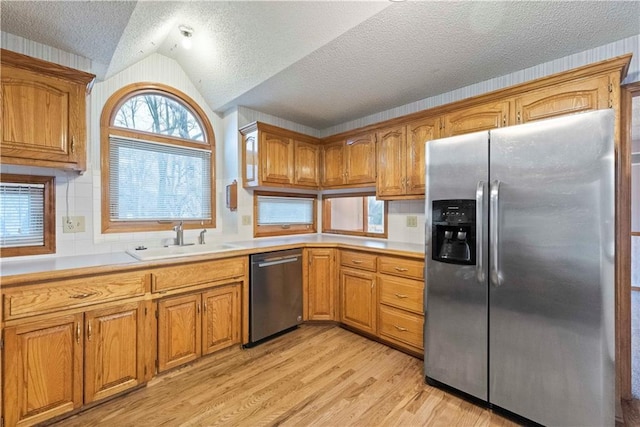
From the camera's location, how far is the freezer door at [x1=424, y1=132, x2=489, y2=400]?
1723 millimetres

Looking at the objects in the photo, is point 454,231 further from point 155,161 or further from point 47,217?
point 47,217

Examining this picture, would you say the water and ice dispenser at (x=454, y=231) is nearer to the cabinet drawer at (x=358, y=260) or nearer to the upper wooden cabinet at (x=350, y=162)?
the cabinet drawer at (x=358, y=260)

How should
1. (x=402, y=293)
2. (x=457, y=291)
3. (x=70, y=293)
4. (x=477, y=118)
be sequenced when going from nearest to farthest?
(x=70, y=293) < (x=457, y=291) < (x=477, y=118) < (x=402, y=293)

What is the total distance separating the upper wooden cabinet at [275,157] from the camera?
9.51 ft

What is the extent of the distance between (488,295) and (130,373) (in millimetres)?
2343

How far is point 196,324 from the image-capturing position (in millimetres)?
2164

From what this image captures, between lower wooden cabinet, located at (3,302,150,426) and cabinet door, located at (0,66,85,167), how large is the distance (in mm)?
1015

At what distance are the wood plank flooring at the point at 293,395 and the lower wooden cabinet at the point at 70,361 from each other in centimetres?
14

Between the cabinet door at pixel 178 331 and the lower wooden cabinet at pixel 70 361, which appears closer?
the lower wooden cabinet at pixel 70 361

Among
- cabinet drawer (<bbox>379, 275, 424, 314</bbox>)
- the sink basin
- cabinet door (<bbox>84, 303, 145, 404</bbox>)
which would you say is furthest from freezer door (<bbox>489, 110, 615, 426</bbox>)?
cabinet door (<bbox>84, 303, 145, 404</bbox>)

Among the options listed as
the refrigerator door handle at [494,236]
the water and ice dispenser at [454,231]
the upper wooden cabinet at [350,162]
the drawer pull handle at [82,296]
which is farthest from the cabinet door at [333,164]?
the drawer pull handle at [82,296]

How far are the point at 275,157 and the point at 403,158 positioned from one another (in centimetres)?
134

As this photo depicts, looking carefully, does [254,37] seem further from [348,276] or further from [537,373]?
[537,373]

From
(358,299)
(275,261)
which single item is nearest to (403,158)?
(358,299)
